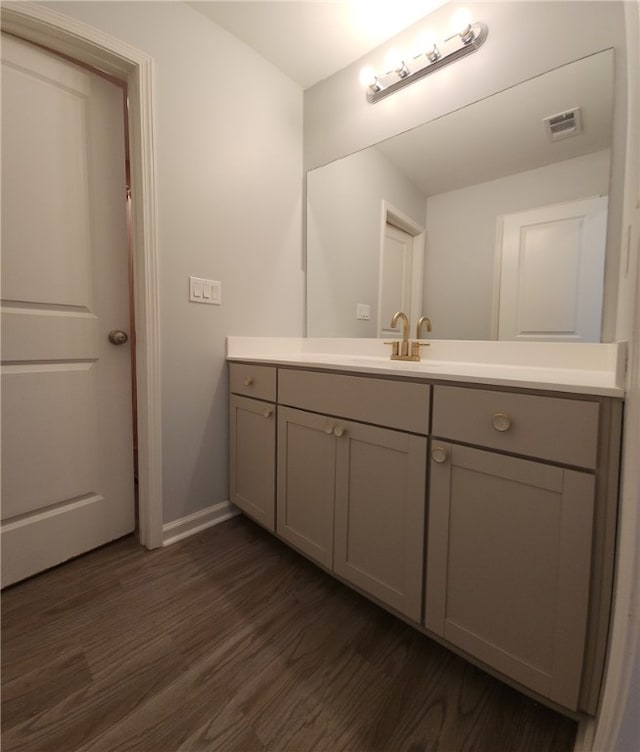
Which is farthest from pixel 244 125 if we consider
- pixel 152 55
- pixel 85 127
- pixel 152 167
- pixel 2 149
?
pixel 2 149

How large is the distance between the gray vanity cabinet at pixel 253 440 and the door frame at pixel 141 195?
1.07 ft

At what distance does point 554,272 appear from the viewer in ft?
3.71

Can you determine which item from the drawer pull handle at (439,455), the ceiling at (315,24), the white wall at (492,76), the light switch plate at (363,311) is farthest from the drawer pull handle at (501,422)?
the ceiling at (315,24)

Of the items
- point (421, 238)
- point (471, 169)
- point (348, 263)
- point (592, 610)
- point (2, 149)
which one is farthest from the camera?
point (348, 263)

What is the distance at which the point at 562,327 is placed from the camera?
1.11m

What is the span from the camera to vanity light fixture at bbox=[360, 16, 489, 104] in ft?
4.07

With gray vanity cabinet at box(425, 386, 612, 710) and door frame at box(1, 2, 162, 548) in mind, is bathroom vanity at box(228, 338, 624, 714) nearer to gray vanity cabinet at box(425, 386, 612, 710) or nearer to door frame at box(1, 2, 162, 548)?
gray vanity cabinet at box(425, 386, 612, 710)

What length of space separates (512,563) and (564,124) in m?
1.39

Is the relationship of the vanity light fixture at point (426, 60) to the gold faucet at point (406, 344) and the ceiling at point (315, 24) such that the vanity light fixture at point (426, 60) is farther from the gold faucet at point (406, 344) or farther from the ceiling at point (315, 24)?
the gold faucet at point (406, 344)

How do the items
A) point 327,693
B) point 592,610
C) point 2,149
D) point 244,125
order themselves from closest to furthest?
point 592,610
point 327,693
point 2,149
point 244,125

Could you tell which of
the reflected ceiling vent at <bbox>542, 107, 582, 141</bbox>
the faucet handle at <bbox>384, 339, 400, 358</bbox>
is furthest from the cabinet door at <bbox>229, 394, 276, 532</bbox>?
the reflected ceiling vent at <bbox>542, 107, 582, 141</bbox>

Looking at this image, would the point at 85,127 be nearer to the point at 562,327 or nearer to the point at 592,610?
the point at 562,327

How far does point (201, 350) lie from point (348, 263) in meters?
0.89

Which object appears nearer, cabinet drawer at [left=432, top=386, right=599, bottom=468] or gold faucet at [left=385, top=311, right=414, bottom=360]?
cabinet drawer at [left=432, top=386, right=599, bottom=468]
